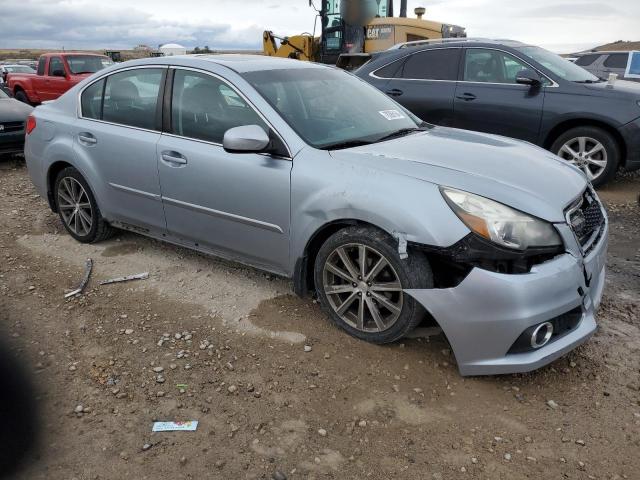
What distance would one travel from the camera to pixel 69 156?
15.0 ft

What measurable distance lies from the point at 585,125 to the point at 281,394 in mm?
5320

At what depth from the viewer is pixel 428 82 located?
7.18 metres

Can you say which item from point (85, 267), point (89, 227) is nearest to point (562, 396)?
point (85, 267)

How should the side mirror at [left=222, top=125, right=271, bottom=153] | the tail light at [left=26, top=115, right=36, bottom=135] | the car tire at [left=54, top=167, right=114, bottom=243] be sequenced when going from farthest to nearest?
the tail light at [left=26, top=115, right=36, bottom=135] < the car tire at [left=54, top=167, right=114, bottom=243] < the side mirror at [left=222, top=125, right=271, bottom=153]

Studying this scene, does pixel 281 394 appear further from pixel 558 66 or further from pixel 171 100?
pixel 558 66

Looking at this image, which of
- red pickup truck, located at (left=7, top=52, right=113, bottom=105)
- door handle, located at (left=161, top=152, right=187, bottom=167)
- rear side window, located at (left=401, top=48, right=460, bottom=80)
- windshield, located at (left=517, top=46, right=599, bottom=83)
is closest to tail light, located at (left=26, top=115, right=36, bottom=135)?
door handle, located at (left=161, top=152, right=187, bottom=167)

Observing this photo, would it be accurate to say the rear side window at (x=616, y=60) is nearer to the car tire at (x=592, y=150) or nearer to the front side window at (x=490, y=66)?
the front side window at (x=490, y=66)

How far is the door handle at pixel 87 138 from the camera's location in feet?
14.3

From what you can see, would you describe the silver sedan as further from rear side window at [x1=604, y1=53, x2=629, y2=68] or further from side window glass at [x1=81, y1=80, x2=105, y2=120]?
rear side window at [x1=604, y1=53, x2=629, y2=68]

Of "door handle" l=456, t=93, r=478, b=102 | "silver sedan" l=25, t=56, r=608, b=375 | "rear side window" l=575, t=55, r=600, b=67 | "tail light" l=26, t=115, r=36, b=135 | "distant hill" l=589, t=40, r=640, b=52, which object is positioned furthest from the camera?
"distant hill" l=589, t=40, r=640, b=52

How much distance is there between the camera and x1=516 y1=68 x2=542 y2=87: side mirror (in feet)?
21.2

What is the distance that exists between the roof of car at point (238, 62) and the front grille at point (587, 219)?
2199mm

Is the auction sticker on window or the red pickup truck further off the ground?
the auction sticker on window

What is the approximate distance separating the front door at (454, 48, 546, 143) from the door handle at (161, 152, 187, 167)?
4.34m
